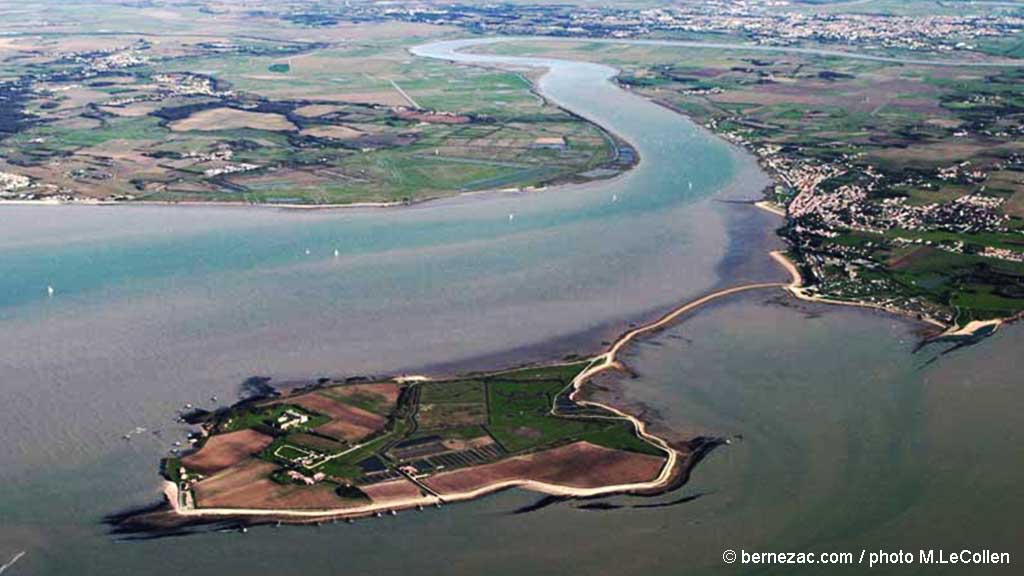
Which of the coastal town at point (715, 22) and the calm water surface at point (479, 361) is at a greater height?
the coastal town at point (715, 22)

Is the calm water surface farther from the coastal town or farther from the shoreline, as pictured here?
the coastal town

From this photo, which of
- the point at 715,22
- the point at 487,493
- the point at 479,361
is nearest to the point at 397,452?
the point at 487,493

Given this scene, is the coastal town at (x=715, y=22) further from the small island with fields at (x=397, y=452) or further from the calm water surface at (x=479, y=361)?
the small island with fields at (x=397, y=452)

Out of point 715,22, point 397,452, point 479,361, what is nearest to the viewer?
point 397,452

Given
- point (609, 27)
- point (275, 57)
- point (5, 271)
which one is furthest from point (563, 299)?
point (609, 27)

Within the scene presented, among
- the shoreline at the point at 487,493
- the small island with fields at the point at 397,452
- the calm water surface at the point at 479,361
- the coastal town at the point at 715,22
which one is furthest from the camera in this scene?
the coastal town at the point at 715,22

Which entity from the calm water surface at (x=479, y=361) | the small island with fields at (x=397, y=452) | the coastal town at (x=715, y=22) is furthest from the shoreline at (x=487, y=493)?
the coastal town at (x=715, y=22)

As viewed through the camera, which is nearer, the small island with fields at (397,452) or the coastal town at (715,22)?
the small island with fields at (397,452)

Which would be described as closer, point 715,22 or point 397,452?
point 397,452

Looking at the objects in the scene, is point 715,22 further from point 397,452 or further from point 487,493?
point 487,493
